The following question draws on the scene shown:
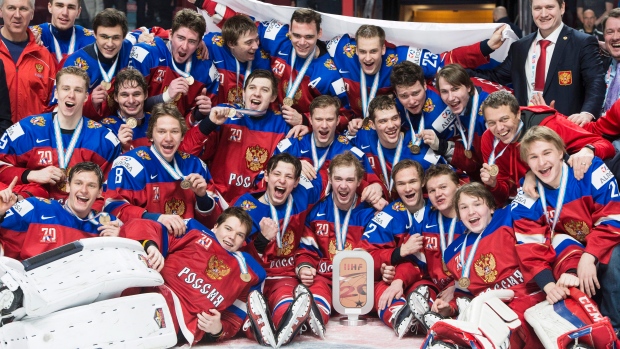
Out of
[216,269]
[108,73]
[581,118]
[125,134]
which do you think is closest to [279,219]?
[216,269]

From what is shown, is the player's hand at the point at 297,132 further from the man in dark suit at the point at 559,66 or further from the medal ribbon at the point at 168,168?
the man in dark suit at the point at 559,66

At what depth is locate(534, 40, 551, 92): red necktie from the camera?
5781 millimetres

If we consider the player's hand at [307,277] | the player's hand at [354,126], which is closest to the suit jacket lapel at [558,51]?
the player's hand at [354,126]

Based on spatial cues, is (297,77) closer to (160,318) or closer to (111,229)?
(111,229)

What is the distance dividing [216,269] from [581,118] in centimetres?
247

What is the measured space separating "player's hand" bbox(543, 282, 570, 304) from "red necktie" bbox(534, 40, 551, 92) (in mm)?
1800

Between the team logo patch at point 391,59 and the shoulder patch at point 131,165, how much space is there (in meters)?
1.96

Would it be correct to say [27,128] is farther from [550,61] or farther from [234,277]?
[550,61]

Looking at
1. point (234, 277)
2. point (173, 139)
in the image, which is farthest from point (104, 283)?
point (173, 139)

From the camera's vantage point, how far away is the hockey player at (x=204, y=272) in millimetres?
4621

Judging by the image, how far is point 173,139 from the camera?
17.2ft

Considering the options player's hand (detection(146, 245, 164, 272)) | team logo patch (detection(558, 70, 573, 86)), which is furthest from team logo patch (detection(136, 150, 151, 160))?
team logo patch (detection(558, 70, 573, 86))

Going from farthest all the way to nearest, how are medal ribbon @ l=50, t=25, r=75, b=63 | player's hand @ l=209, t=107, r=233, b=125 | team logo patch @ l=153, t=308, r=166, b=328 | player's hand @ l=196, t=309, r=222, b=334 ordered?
medal ribbon @ l=50, t=25, r=75, b=63, player's hand @ l=209, t=107, r=233, b=125, player's hand @ l=196, t=309, r=222, b=334, team logo patch @ l=153, t=308, r=166, b=328

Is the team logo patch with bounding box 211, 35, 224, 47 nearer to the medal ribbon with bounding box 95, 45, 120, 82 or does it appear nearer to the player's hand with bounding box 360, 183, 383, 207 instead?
the medal ribbon with bounding box 95, 45, 120, 82
